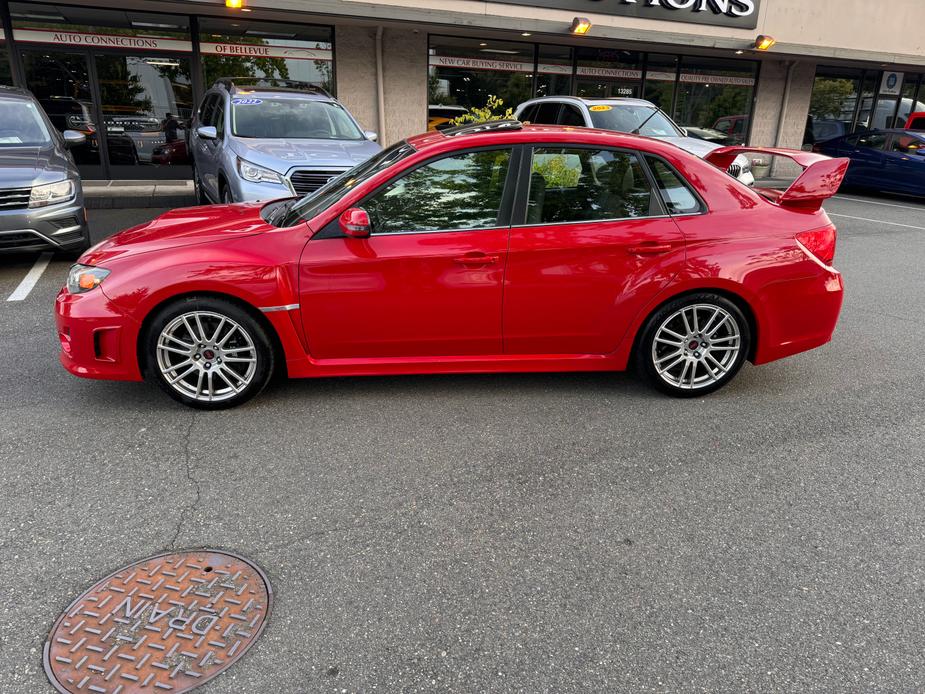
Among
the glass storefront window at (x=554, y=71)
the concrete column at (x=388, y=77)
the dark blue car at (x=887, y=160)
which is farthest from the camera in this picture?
the glass storefront window at (x=554, y=71)

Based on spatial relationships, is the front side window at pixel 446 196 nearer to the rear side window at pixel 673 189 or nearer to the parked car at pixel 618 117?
the rear side window at pixel 673 189

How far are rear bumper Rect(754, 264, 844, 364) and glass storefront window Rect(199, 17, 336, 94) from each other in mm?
11606

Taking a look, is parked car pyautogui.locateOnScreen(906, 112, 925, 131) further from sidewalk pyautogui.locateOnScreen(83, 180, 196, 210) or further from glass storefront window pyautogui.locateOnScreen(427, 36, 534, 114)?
sidewalk pyautogui.locateOnScreen(83, 180, 196, 210)

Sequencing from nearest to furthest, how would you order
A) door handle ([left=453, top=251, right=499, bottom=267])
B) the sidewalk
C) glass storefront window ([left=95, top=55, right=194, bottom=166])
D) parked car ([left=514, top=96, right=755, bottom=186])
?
door handle ([left=453, top=251, right=499, bottom=267])
parked car ([left=514, top=96, right=755, bottom=186])
the sidewalk
glass storefront window ([left=95, top=55, right=194, bottom=166])

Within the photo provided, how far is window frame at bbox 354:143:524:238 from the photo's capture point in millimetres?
4109

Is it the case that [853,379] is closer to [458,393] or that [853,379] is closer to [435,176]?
[458,393]

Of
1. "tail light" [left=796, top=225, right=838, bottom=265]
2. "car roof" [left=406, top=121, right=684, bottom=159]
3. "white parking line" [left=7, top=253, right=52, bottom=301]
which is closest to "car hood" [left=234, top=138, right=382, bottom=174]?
"white parking line" [left=7, top=253, right=52, bottom=301]

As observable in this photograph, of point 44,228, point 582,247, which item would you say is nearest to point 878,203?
point 582,247

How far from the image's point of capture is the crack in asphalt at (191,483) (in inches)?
119

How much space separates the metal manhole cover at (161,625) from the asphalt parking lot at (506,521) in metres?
0.07

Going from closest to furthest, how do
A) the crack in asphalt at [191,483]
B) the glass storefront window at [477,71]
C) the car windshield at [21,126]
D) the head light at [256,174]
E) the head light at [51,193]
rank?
the crack in asphalt at [191,483]
the head light at [51,193]
the head light at [256,174]
the car windshield at [21,126]
the glass storefront window at [477,71]

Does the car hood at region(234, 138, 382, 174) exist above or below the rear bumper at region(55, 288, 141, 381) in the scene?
above

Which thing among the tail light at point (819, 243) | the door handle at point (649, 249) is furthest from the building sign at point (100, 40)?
the tail light at point (819, 243)

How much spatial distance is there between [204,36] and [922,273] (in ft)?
39.8
